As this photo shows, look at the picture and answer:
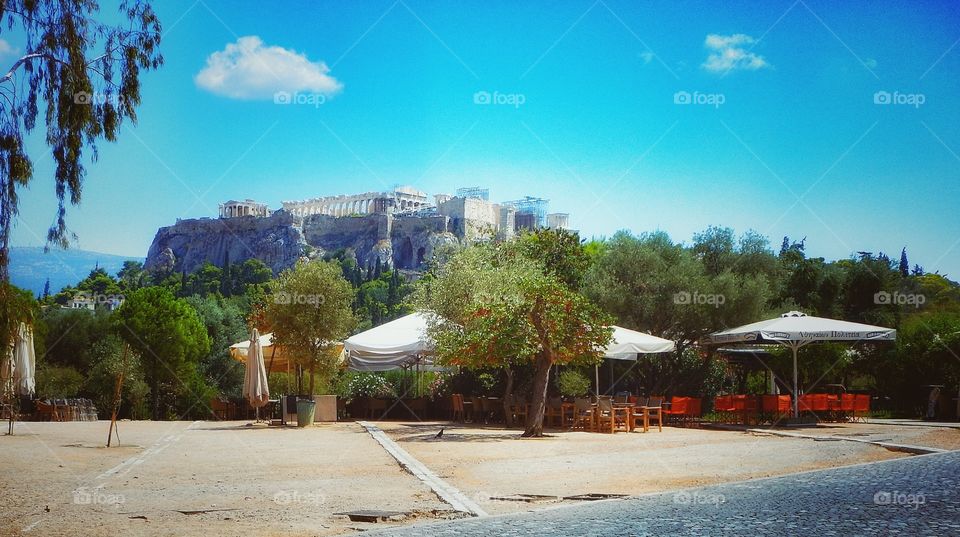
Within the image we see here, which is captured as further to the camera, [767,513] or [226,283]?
[226,283]

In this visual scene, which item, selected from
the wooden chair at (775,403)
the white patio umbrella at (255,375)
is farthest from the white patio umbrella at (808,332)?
the white patio umbrella at (255,375)

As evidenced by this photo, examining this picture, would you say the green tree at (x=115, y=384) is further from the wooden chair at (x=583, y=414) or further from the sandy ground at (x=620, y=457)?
the wooden chair at (x=583, y=414)

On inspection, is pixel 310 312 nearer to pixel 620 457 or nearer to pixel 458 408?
pixel 458 408

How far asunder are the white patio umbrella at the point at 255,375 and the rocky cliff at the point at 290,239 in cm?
12597

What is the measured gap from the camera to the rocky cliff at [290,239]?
506ft

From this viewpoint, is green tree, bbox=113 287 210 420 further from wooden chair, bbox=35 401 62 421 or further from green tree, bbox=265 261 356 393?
green tree, bbox=265 261 356 393

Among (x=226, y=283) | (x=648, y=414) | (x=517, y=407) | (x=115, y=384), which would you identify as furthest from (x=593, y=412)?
(x=226, y=283)

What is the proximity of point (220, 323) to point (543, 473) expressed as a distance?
30780 millimetres

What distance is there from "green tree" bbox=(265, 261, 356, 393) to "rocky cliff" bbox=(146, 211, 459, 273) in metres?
125

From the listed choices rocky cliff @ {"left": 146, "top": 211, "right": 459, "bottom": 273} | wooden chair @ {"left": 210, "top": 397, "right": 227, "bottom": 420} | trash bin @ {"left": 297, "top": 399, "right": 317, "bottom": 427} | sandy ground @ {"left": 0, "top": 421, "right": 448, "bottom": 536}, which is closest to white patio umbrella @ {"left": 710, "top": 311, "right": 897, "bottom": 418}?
sandy ground @ {"left": 0, "top": 421, "right": 448, "bottom": 536}

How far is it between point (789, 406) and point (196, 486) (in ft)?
45.8

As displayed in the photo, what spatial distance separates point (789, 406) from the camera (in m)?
19.1

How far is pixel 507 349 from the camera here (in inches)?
607

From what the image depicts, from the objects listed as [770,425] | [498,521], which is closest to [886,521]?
[498,521]
